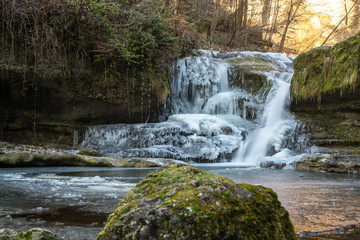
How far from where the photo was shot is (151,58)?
12.9 metres

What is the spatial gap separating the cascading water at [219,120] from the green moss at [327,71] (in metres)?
1.16

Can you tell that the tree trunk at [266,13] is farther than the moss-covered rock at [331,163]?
Yes

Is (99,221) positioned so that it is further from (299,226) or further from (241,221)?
(299,226)

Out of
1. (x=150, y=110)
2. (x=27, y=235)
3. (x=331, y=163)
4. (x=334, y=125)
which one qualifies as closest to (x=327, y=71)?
(x=334, y=125)

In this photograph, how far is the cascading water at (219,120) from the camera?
34.4 feet

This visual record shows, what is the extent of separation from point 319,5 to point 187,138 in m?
25.2

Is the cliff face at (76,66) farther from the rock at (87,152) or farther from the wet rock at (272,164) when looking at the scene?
the wet rock at (272,164)

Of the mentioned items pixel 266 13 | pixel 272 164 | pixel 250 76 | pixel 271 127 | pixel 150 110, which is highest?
→ pixel 266 13

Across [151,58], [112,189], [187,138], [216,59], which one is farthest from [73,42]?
[112,189]

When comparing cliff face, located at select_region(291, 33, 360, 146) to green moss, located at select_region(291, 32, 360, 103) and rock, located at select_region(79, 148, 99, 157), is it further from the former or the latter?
rock, located at select_region(79, 148, 99, 157)

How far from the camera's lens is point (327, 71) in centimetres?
1095

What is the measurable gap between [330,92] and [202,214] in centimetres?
1066

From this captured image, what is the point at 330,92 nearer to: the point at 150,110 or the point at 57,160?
the point at 150,110

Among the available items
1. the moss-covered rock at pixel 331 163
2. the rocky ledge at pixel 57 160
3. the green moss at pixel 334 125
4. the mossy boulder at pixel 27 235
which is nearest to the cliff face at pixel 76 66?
the rocky ledge at pixel 57 160
